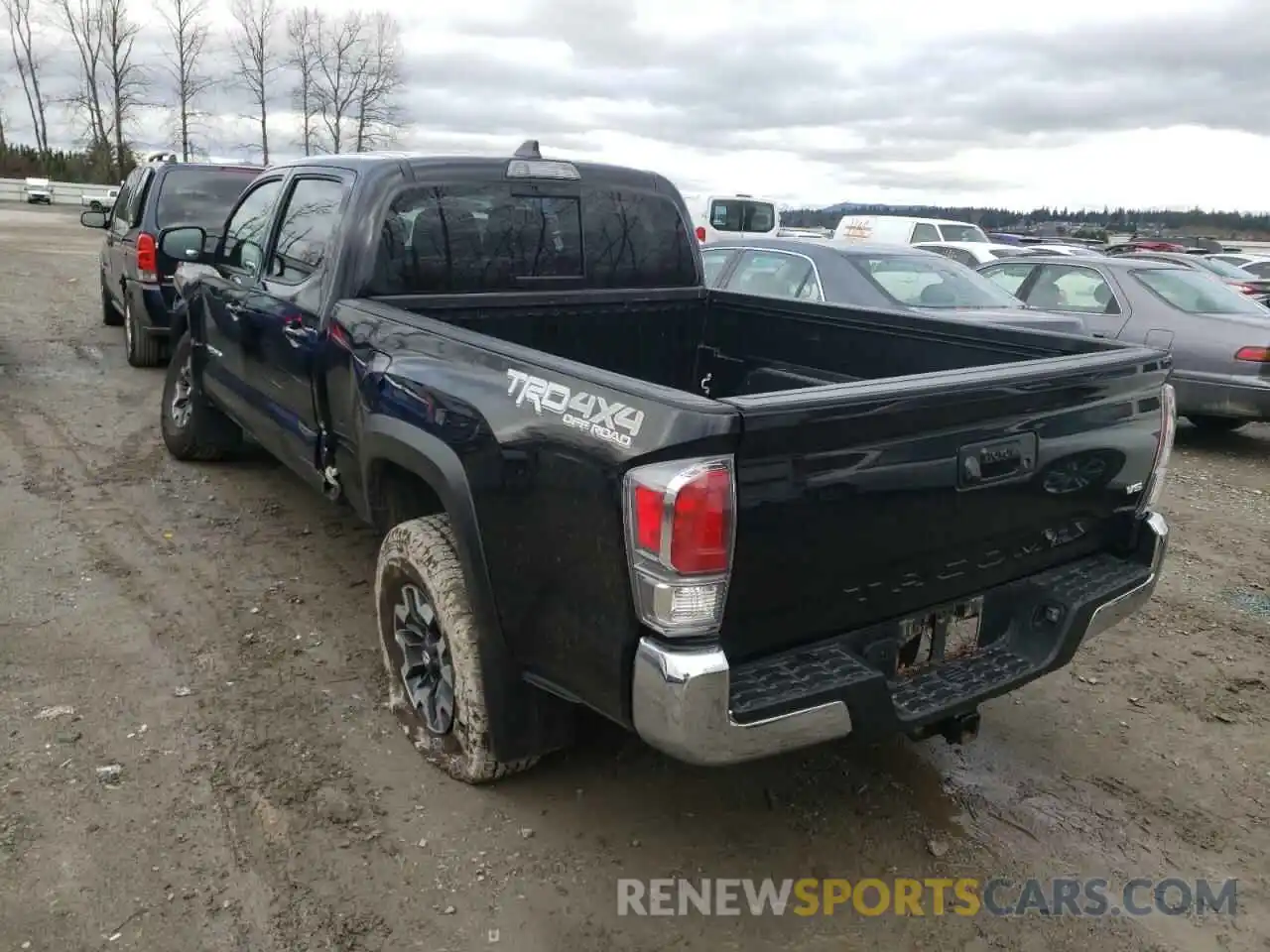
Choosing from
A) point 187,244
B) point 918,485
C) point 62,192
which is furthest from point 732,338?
point 62,192

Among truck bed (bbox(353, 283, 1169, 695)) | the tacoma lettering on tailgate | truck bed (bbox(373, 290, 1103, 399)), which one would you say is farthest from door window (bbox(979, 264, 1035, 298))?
the tacoma lettering on tailgate

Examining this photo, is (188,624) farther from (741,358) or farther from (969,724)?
(969,724)

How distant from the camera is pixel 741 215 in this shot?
2045cm

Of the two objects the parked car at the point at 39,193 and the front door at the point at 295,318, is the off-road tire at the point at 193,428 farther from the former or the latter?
the parked car at the point at 39,193

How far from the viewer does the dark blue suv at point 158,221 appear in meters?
8.84

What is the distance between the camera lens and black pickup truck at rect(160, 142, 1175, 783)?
2402 mm

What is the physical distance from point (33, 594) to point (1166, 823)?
4676mm

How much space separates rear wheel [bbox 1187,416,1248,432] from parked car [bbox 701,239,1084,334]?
90.8 inches

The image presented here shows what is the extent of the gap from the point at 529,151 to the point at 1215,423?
776 centimetres

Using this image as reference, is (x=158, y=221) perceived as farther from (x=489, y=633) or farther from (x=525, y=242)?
(x=489, y=633)

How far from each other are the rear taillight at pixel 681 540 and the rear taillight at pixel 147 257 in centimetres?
773

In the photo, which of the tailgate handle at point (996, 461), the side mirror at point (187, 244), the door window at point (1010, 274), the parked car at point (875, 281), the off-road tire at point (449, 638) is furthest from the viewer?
the door window at point (1010, 274)

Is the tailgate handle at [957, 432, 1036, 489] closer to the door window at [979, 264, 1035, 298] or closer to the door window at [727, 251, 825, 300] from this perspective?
the door window at [727, 251, 825, 300]

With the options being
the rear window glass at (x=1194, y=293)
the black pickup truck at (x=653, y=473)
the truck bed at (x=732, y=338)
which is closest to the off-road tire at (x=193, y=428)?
the black pickup truck at (x=653, y=473)
